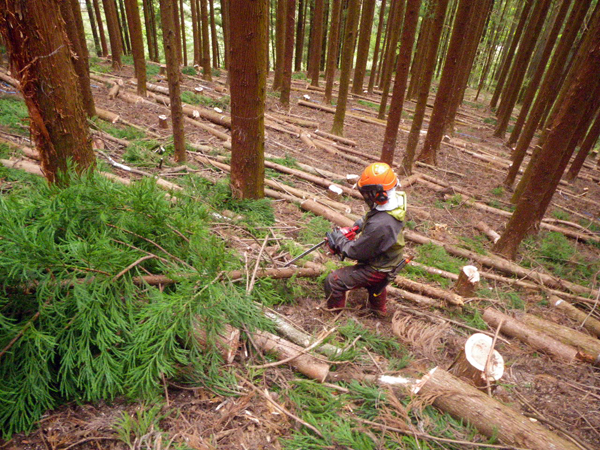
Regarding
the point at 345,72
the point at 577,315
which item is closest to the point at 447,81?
the point at 345,72

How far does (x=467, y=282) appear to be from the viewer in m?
4.55

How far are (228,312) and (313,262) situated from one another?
6.42 feet

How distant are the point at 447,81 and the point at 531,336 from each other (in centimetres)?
710

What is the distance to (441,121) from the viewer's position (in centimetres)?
927

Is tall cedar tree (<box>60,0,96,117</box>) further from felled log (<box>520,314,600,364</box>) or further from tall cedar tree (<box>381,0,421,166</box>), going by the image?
felled log (<box>520,314,600,364</box>)

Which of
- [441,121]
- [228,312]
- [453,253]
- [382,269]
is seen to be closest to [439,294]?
[382,269]

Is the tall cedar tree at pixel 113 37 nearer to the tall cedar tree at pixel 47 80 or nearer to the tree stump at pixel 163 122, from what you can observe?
the tree stump at pixel 163 122

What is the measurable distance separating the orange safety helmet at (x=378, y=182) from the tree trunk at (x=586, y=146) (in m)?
11.7

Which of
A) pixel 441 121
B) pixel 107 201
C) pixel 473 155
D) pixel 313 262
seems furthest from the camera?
pixel 473 155

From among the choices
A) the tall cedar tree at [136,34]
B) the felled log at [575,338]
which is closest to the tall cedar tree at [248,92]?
the felled log at [575,338]

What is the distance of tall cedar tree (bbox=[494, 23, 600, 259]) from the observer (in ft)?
15.9

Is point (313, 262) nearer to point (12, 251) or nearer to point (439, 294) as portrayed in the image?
point (439, 294)

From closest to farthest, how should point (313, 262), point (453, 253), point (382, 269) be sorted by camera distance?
1. point (382, 269)
2. point (313, 262)
3. point (453, 253)

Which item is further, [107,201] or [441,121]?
[441,121]
